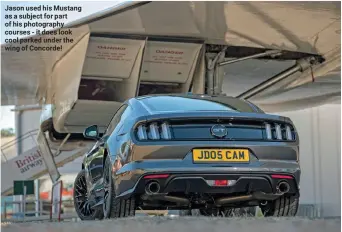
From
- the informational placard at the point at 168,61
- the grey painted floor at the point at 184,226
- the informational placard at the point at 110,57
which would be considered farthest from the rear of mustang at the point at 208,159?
the informational placard at the point at 168,61

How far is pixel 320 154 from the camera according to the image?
1037 inches

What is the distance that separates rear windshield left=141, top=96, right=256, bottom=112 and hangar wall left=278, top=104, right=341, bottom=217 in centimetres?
2006

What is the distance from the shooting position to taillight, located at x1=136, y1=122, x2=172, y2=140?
5699 millimetres

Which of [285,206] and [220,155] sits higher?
[220,155]

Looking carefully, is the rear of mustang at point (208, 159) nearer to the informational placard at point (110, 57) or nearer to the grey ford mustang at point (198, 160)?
the grey ford mustang at point (198, 160)

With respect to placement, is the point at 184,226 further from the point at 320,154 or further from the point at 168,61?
the point at 320,154

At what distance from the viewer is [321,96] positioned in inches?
862

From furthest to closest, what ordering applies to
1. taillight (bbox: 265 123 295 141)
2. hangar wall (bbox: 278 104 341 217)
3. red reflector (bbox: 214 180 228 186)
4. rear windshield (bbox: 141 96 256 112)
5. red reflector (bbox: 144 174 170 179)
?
hangar wall (bbox: 278 104 341 217) → rear windshield (bbox: 141 96 256 112) → taillight (bbox: 265 123 295 141) → red reflector (bbox: 214 180 228 186) → red reflector (bbox: 144 174 170 179)

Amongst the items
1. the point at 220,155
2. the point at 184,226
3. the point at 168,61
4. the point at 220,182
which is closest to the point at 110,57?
the point at 168,61

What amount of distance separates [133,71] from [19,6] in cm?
354

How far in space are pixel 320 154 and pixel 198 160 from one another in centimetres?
2179

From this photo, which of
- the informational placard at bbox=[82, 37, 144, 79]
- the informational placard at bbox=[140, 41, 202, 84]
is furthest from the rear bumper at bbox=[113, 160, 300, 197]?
the informational placard at bbox=[140, 41, 202, 84]

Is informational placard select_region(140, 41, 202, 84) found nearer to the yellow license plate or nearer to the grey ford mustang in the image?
the grey ford mustang

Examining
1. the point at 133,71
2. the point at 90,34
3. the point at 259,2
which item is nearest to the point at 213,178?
the point at 259,2
